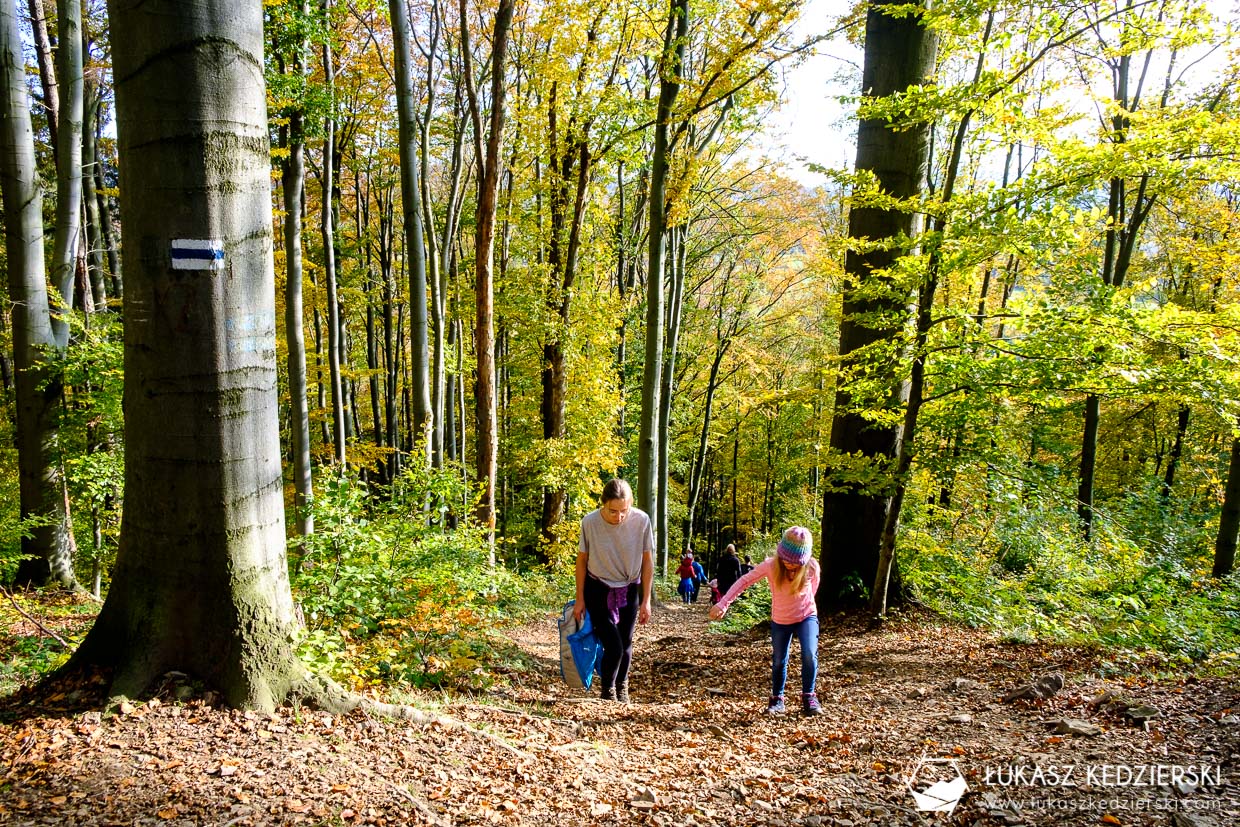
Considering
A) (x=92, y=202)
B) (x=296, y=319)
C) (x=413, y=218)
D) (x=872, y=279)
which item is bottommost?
(x=296, y=319)

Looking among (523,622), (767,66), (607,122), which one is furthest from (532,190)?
(523,622)

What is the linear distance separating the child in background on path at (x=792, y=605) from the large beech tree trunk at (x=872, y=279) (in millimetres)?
2137

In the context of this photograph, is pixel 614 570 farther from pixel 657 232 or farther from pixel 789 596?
pixel 657 232

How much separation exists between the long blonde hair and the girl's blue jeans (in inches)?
10.2

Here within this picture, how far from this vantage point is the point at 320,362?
→ 65.5 feet

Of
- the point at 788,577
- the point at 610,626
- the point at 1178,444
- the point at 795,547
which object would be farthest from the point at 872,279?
the point at 1178,444

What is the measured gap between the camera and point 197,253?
254 centimetres

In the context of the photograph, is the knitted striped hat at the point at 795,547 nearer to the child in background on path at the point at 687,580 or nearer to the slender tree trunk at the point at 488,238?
the slender tree trunk at the point at 488,238

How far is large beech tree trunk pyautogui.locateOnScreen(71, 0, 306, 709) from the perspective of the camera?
2510 mm

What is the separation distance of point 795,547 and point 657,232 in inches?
267

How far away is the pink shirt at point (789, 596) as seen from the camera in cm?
467

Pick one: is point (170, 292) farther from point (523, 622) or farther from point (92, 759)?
point (523, 622)

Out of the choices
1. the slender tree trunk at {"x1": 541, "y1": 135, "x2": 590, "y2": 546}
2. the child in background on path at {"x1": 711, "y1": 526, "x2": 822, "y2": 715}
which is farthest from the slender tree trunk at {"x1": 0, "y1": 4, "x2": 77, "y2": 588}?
the child in background on path at {"x1": 711, "y1": 526, "x2": 822, "y2": 715}

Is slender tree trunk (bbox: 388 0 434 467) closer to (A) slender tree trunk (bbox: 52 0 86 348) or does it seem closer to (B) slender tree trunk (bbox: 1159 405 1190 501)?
(A) slender tree trunk (bbox: 52 0 86 348)
